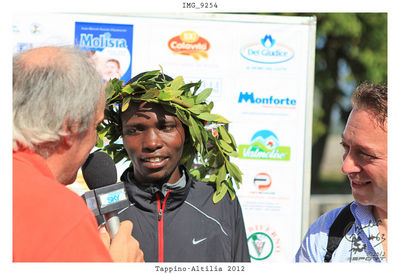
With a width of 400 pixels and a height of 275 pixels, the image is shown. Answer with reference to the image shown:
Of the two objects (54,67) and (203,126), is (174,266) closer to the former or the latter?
(203,126)

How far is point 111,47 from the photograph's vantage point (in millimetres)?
4027

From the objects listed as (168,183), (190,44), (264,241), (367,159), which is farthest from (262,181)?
(367,159)

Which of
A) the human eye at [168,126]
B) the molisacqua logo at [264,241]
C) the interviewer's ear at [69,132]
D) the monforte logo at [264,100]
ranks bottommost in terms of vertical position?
the molisacqua logo at [264,241]

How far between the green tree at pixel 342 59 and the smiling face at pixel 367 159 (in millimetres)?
6950

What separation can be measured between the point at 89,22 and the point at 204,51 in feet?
3.57

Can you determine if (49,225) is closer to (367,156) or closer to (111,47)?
(367,156)

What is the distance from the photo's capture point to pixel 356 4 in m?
3.47

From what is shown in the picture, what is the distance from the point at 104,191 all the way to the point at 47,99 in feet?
1.78

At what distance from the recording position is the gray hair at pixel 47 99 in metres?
1.78

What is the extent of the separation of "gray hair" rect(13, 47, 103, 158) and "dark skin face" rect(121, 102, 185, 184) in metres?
0.71

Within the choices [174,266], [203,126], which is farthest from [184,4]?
[174,266]

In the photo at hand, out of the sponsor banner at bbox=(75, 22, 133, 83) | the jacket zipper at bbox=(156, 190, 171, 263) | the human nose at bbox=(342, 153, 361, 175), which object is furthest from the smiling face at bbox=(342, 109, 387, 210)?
the sponsor banner at bbox=(75, 22, 133, 83)

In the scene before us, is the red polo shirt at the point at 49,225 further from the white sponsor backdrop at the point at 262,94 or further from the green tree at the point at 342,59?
the green tree at the point at 342,59

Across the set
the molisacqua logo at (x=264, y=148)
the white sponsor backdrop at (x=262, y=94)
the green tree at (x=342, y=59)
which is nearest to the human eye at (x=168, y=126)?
the white sponsor backdrop at (x=262, y=94)
